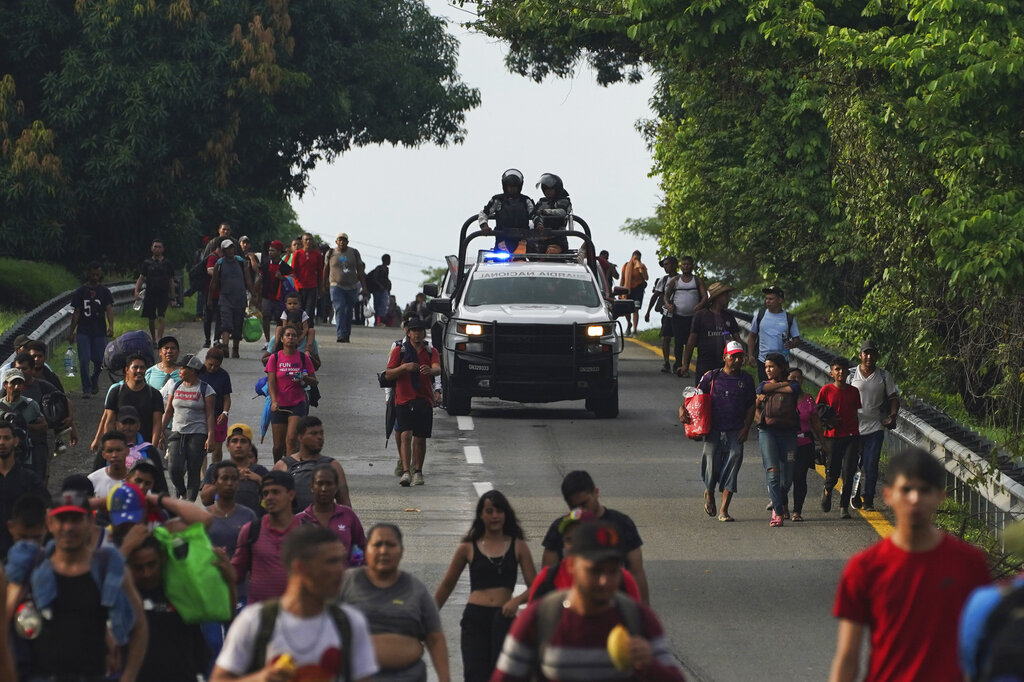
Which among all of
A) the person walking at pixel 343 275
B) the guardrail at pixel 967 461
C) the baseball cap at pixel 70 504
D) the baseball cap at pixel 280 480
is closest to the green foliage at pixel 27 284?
the person walking at pixel 343 275

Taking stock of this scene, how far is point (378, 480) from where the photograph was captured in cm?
Answer: 1905

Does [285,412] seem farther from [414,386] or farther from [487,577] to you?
[487,577]

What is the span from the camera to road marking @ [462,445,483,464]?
66.4 feet

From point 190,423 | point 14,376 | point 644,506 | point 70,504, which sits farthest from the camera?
point 644,506

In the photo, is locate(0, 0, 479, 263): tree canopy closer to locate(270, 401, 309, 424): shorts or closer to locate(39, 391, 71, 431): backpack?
locate(270, 401, 309, 424): shorts

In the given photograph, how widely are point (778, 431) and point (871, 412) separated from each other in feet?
3.81

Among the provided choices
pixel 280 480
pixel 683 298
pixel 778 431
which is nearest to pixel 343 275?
pixel 683 298

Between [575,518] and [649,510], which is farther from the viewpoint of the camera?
[649,510]

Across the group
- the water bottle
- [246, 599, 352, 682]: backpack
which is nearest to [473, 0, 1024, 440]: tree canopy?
the water bottle

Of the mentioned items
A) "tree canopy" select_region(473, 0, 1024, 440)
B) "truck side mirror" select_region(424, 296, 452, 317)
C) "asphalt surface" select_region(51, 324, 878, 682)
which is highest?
"tree canopy" select_region(473, 0, 1024, 440)

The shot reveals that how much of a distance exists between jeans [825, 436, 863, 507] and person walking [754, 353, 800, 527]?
0.64 m

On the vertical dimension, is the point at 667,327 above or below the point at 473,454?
above

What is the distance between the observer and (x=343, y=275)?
30422mm

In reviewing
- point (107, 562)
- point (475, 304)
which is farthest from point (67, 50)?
point (107, 562)
